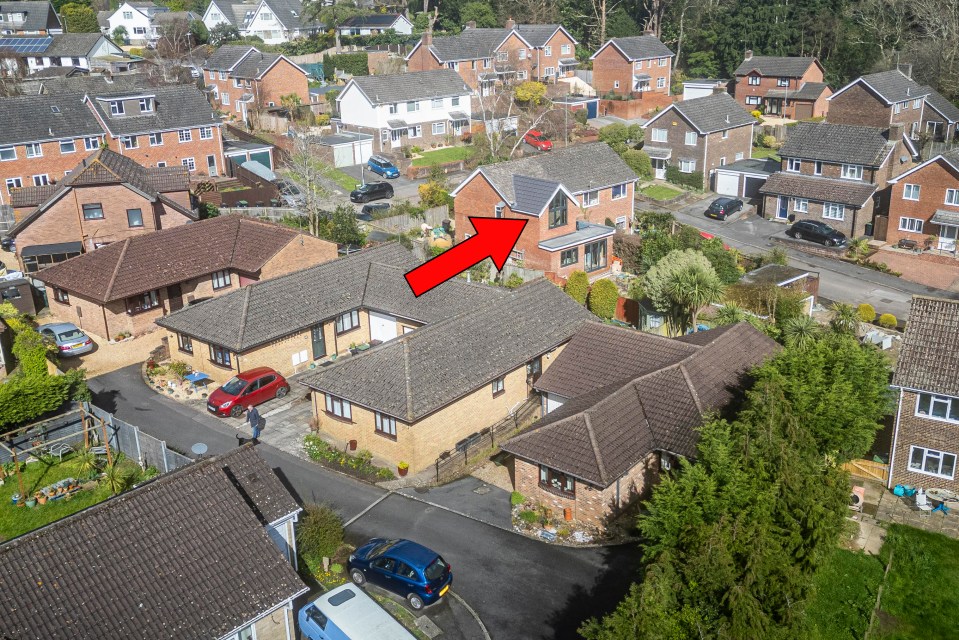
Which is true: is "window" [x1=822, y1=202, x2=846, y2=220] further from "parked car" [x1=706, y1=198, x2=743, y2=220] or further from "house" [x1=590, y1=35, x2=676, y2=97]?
"house" [x1=590, y1=35, x2=676, y2=97]

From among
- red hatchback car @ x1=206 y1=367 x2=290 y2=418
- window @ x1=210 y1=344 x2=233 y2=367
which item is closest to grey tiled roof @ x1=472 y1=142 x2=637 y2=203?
red hatchback car @ x1=206 y1=367 x2=290 y2=418

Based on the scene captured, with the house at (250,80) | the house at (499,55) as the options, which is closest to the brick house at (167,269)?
the house at (250,80)

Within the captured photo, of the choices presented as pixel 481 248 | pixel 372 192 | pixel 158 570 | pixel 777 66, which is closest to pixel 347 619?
pixel 158 570

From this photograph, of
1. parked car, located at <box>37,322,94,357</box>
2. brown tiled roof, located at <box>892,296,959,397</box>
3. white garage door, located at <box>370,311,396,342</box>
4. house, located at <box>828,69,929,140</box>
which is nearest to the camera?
brown tiled roof, located at <box>892,296,959,397</box>

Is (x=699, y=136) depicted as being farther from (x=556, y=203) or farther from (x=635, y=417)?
(x=635, y=417)

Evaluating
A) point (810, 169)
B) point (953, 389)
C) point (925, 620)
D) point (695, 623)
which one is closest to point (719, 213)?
point (810, 169)

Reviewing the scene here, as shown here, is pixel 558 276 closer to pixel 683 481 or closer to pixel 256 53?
pixel 683 481
